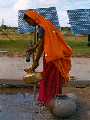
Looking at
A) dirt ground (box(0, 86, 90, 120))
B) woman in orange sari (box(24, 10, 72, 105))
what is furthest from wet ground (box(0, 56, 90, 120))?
woman in orange sari (box(24, 10, 72, 105))

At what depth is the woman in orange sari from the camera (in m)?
9.89

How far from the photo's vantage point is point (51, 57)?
982 cm

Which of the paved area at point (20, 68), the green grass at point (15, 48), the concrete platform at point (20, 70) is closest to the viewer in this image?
the concrete platform at point (20, 70)

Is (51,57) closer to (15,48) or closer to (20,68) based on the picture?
(20,68)

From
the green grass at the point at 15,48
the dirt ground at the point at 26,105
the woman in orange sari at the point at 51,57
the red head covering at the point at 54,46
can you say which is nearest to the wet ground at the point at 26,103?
the dirt ground at the point at 26,105

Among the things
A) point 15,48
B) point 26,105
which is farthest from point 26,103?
point 15,48

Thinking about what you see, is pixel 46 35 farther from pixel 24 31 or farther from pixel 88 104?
pixel 24 31

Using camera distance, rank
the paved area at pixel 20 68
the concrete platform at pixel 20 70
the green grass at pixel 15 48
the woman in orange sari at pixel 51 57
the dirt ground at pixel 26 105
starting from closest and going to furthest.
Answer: the dirt ground at pixel 26 105 < the woman in orange sari at pixel 51 57 < the concrete platform at pixel 20 70 < the paved area at pixel 20 68 < the green grass at pixel 15 48

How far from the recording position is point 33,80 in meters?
9.95

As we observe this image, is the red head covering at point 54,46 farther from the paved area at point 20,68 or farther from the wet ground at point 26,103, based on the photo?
the paved area at point 20,68

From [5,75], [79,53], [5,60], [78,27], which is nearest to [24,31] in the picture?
[78,27]

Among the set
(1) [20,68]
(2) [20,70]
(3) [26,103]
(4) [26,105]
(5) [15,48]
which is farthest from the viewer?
(5) [15,48]

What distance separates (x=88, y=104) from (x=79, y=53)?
43.6 feet

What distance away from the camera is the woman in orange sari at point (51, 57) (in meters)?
9.89
